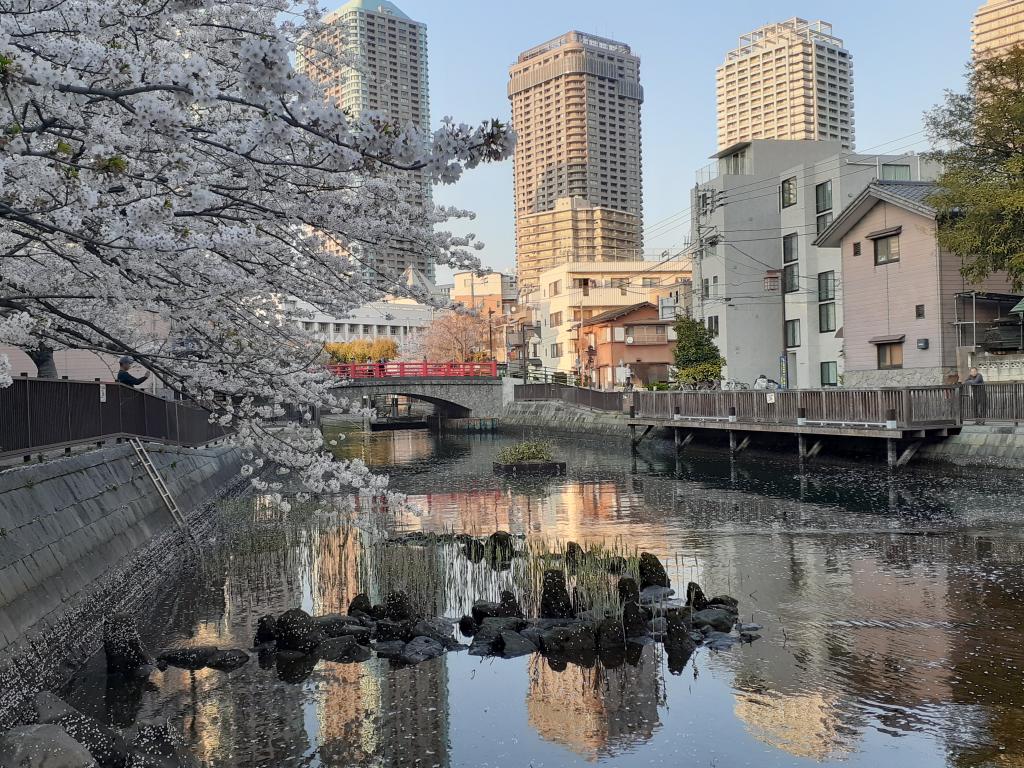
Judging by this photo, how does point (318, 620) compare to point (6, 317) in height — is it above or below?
below

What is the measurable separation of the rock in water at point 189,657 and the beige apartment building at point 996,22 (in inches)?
8147

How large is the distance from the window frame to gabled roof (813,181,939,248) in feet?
19.5

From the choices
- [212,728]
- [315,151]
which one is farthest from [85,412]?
[315,151]

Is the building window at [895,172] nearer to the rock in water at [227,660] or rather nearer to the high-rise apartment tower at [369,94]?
the high-rise apartment tower at [369,94]

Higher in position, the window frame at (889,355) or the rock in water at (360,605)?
the window frame at (889,355)

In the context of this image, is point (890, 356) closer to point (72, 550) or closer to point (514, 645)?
point (514, 645)

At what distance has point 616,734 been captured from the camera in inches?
347

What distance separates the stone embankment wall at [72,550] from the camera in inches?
387

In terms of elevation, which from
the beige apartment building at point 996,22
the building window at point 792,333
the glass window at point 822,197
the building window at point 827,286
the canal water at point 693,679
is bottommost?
the canal water at point 693,679

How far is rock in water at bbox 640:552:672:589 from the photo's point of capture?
13.7m

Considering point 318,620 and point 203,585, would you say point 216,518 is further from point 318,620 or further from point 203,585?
point 318,620

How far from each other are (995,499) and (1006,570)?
27.6 ft

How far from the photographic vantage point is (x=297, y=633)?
1110cm

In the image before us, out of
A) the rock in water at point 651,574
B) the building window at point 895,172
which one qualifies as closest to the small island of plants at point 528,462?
the rock in water at point 651,574
